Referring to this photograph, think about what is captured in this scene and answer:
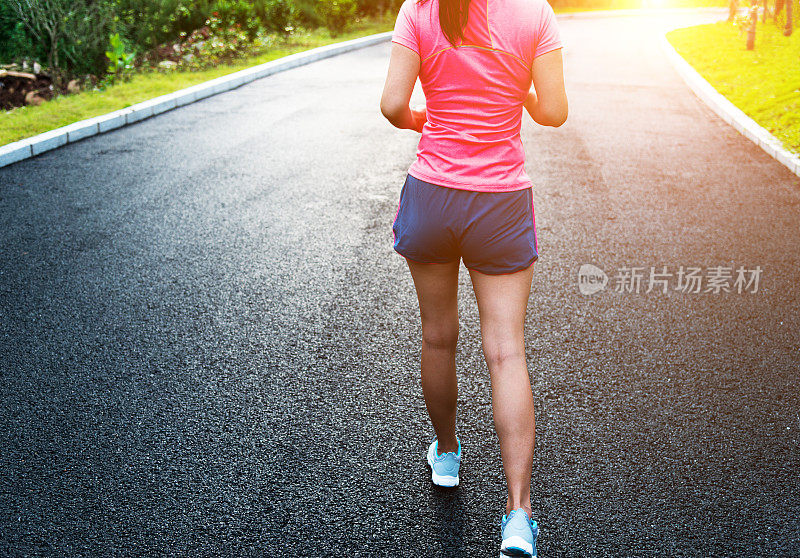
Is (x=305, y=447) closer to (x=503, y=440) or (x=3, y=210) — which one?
(x=503, y=440)

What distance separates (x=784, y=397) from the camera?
3609 mm

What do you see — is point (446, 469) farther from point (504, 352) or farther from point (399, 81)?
point (399, 81)

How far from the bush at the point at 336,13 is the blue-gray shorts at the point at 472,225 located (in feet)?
61.0

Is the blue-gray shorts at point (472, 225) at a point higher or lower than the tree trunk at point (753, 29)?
higher

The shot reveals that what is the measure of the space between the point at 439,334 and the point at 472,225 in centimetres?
48

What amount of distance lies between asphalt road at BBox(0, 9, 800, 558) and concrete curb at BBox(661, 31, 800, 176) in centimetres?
32

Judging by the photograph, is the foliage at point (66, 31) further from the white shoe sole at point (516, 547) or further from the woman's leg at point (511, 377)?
the white shoe sole at point (516, 547)

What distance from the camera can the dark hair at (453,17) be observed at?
83.8 inches

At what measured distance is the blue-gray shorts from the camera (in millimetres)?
2297

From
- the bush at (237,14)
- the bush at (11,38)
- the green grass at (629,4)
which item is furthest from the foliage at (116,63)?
the green grass at (629,4)

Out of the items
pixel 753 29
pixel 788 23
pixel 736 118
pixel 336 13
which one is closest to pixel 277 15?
pixel 336 13
